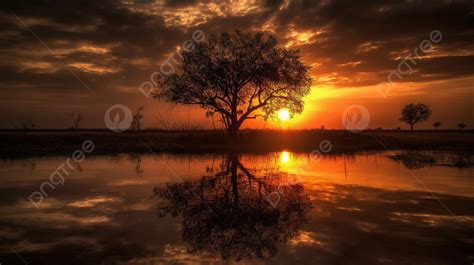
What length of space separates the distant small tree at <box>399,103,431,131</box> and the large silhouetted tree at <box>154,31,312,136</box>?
92926 millimetres

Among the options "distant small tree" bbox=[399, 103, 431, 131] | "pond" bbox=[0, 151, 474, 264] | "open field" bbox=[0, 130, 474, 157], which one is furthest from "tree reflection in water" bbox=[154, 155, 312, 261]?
"distant small tree" bbox=[399, 103, 431, 131]

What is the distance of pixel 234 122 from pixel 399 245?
3200cm

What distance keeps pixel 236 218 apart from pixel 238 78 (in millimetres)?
29398

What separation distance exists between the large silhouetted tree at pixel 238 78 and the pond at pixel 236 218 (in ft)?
69.5

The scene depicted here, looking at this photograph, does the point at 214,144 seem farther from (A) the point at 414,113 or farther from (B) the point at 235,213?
(A) the point at 414,113

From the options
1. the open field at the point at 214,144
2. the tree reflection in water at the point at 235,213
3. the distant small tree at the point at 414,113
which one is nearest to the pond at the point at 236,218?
the tree reflection in water at the point at 235,213

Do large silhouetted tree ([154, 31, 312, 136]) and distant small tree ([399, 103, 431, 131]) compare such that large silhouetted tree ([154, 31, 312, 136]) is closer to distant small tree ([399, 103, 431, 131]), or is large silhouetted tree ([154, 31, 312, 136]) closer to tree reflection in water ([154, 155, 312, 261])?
tree reflection in water ([154, 155, 312, 261])

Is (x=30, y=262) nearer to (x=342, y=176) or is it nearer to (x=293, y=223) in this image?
(x=293, y=223)

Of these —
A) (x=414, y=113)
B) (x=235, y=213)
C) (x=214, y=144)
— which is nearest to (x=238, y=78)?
(x=214, y=144)

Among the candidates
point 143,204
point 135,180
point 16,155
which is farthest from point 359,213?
point 16,155

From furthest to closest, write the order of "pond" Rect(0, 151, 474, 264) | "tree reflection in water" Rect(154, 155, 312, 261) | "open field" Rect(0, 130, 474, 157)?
"open field" Rect(0, 130, 474, 157) → "tree reflection in water" Rect(154, 155, 312, 261) → "pond" Rect(0, 151, 474, 264)

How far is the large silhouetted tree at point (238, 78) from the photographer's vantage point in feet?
122

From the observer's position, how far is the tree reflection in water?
7.51m

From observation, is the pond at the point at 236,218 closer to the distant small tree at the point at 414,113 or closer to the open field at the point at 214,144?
the open field at the point at 214,144
